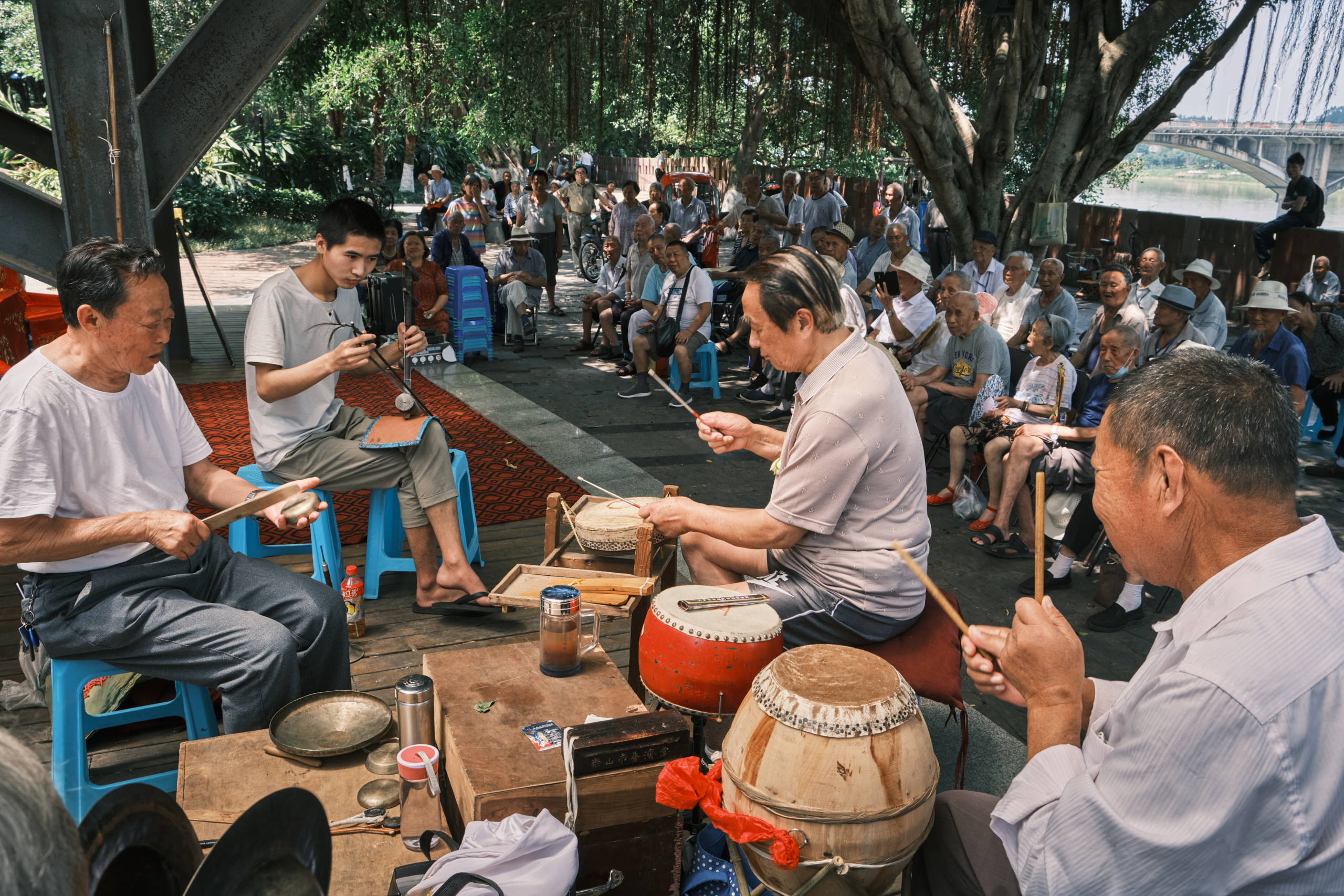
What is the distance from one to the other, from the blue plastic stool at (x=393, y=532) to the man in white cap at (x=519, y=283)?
571cm

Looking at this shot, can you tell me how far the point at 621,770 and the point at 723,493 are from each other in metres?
3.73

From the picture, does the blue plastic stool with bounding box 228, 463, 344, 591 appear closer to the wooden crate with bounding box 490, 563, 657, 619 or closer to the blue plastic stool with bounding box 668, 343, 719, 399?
the wooden crate with bounding box 490, 563, 657, 619

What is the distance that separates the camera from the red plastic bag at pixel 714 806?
188cm

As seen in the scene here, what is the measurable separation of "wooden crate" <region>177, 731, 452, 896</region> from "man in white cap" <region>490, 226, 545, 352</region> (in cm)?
792

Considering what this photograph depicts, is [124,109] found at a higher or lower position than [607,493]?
higher

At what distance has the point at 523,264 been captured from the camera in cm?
1065

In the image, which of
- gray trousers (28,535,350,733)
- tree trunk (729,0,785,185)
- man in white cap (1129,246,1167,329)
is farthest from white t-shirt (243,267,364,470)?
tree trunk (729,0,785,185)

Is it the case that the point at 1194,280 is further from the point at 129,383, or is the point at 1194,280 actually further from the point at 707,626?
the point at 129,383

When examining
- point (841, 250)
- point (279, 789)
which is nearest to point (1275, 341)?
point (841, 250)

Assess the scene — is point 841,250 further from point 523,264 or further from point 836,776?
point 836,776

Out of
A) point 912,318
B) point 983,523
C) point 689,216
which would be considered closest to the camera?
point 983,523

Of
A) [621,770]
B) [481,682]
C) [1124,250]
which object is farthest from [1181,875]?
[1124,250]

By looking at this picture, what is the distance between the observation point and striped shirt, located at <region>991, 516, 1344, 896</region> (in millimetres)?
1271

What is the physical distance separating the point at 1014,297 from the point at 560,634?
5.97 m
